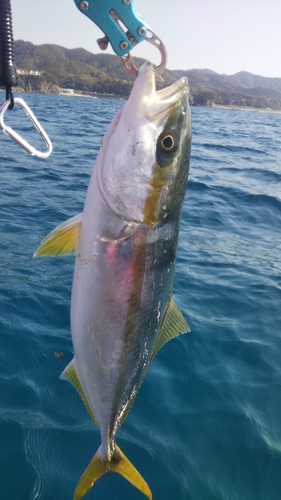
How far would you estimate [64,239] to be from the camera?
7.50 ft

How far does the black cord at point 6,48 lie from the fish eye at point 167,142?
1.15 metres

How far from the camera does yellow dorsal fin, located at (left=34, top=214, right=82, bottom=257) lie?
2.27m

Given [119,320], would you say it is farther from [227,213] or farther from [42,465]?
[227,213]

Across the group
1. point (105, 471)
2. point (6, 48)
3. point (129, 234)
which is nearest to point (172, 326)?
point (129, 234)

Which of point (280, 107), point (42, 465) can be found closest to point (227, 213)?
point (42, 465)

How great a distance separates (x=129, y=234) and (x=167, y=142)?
1.74 ft

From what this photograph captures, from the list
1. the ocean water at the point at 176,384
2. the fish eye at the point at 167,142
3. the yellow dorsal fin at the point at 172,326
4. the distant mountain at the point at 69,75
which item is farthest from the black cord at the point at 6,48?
the distant mountain at the point at 69,75

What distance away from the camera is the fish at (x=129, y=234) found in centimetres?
212

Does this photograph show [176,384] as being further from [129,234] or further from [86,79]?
[86,79]

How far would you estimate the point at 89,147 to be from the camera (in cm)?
1927

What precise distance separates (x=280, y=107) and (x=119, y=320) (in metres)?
187

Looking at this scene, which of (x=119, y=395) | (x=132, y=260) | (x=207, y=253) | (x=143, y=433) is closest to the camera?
(x=132, y=260)

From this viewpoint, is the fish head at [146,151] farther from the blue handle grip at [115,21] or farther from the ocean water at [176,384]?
the ocean water at [176,384]

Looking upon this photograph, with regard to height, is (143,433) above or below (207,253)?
below
